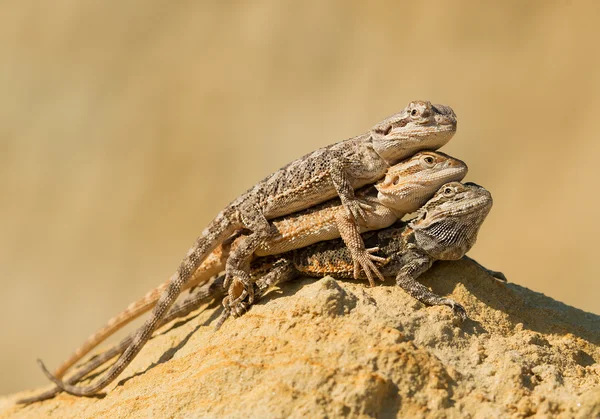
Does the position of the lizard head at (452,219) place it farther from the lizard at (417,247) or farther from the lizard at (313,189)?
the lizard at (313,189)

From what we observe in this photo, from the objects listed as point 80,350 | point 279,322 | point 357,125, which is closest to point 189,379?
point 279,322

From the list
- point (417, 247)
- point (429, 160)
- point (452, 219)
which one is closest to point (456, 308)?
point (417, 247)

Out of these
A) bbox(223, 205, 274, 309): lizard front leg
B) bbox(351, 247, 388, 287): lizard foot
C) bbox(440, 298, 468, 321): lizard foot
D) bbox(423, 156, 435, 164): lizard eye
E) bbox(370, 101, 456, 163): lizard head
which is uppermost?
bbox(370, 101, 456, 163): lizard head

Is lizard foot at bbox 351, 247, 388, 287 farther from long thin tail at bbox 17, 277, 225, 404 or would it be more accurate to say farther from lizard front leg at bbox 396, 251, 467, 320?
long thin tail at bbox 17, 277, 225, 404

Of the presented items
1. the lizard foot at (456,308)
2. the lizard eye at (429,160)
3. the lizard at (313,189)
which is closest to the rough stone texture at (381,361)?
the lizard foot at (456,308)

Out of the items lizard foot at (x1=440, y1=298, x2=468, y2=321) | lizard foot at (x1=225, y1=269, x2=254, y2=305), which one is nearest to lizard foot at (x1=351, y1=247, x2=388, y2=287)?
lizard foot at (x1=440, y1=298, x2=468, y2=321)

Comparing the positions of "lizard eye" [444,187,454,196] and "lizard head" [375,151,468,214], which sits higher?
"lizard head" [375,151,468,214]

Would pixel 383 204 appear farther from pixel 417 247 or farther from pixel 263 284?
pixel 263 284
